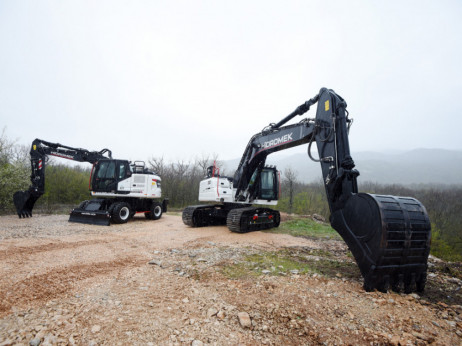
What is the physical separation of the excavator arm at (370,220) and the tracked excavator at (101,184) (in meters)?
8.72

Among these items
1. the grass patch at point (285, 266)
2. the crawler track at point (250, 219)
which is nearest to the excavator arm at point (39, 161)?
the crawler track at point (250, 219)

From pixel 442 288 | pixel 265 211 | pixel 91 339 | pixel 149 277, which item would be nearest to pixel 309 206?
pixel 265 211

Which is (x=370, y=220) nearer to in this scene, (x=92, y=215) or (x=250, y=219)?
(x=250, y=219)

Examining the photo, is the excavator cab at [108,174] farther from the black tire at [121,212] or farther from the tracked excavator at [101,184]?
the black tire at [121,212]

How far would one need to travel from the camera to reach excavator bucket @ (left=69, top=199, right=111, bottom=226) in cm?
977

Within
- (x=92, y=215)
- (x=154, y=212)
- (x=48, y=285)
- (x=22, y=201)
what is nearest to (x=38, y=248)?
(x=48, y=285)

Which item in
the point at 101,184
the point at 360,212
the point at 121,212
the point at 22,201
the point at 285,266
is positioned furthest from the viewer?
the point at 22,201

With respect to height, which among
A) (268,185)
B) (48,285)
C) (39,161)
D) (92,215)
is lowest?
(48,285)

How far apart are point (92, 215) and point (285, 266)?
863 cm

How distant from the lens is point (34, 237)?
6914 millimetres

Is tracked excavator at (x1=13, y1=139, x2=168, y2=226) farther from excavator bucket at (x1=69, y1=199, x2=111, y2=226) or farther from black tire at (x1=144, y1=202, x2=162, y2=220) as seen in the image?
black tire at (x1=144, y1=202, x2=162, y2=220)

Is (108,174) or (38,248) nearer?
(38,248)

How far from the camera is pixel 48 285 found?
3.32 meters

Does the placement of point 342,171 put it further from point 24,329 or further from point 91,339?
point 24,329
